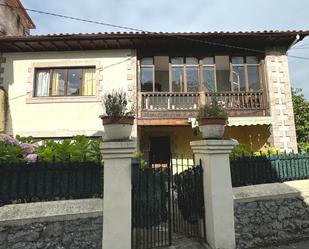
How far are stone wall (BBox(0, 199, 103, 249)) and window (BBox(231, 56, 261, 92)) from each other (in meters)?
10.2

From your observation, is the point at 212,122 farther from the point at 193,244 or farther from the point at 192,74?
the point at 192,74

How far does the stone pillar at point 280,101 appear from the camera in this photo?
36.8ft

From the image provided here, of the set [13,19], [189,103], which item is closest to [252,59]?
[189,103]

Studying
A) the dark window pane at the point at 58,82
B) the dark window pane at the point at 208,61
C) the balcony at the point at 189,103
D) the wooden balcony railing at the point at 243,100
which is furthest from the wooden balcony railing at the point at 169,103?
the dark window pane at the point at 58,82

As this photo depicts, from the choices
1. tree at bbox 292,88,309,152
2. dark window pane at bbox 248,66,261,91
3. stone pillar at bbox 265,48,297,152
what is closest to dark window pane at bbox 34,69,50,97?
dark window pane at bbox 248,66,261,91

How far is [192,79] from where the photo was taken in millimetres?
12211

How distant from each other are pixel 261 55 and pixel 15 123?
12.8 metres

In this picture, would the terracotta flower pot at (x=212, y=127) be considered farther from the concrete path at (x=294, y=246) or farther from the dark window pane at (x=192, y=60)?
the dark window pane at (x=192, y=60)

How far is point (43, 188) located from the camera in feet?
14.0

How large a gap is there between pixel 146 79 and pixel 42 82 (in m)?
5.28

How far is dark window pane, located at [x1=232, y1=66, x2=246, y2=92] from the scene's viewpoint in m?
12.1

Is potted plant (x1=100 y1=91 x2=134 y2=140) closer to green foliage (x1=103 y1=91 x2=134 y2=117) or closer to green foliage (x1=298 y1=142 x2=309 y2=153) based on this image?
green foliage (x1=103 y1=91 x2=134 y2=117)

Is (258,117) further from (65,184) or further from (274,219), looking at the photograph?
(65,184)

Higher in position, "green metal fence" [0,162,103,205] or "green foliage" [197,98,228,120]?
"green foliage" [197,98,228,120]
